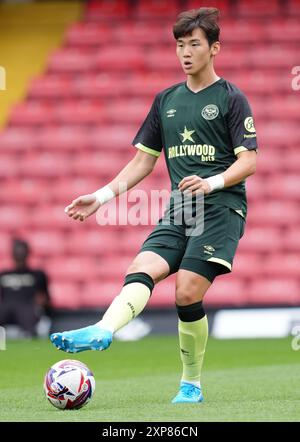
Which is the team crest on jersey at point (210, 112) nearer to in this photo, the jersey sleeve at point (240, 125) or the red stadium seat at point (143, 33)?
the jersey sleeve at point (240, 125)

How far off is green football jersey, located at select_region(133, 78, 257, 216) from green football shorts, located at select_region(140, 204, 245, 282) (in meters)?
0.08

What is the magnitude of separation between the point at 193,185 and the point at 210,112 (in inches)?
23.6

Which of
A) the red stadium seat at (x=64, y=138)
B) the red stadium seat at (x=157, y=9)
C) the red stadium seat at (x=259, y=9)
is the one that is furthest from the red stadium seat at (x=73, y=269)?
the red stadium seat at (x=259, y=9)

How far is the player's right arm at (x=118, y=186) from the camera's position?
237 inches

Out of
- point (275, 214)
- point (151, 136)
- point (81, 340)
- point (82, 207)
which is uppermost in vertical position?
point (151, 136)

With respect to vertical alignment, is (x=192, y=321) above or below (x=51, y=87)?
below

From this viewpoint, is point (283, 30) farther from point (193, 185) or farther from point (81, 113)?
point (193, 185)

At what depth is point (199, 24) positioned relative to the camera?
19.6 ft

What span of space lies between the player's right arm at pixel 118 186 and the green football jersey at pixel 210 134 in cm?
24

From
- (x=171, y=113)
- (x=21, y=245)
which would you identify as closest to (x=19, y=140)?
(x=21, y=245)

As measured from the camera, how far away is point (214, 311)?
41.0ft

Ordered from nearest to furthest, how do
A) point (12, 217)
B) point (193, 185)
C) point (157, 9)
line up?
point (193, 185) < point (12, 217) < point (157, 9)

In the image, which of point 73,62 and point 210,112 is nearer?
point 210,112
